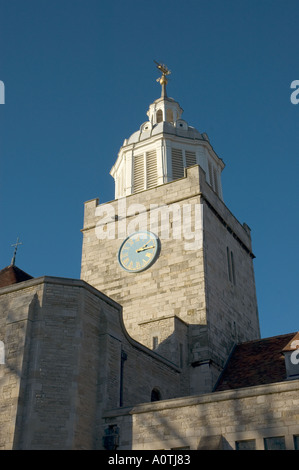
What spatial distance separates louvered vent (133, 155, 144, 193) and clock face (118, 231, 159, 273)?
3.33 metres

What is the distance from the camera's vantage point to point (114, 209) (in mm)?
31422

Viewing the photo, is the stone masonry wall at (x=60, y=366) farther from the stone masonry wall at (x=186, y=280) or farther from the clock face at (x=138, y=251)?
the clock face at (x=138, y=251)

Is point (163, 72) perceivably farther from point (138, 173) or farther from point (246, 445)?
point (246, 445)

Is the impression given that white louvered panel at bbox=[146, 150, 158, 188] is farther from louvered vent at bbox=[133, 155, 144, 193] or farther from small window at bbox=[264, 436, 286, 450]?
small window at bbox=[264, 436, 286, 450]

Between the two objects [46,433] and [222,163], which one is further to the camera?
[222,163]

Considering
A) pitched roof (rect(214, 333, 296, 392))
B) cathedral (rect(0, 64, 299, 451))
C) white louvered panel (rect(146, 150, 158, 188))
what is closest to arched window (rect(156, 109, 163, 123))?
cathedral (rect(0, 64, 299, 451))

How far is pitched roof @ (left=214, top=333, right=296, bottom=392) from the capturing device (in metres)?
23.5

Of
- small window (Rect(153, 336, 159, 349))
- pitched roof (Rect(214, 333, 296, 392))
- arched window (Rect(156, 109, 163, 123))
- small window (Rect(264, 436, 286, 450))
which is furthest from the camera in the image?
arched window (Rect(156, 109, 163, 123))

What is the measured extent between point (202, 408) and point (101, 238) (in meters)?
14.3

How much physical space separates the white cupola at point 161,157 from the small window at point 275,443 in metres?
16.9

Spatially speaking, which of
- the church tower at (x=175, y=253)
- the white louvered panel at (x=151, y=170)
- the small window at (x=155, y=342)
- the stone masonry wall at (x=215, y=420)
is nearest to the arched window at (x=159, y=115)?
the church tower at (x=175, y=253)

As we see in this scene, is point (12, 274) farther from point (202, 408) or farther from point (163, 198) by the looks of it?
point (202, 408)

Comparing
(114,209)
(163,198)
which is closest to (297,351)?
(163,198)

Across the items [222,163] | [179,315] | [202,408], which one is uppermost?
[222,163]
